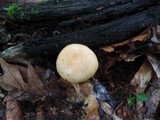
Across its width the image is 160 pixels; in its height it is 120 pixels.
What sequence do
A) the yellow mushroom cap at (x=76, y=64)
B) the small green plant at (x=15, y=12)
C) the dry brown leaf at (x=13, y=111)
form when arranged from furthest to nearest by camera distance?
the small green plant at (x=15, y=12)
the dry brown leaf at (x=13, y=111)
the yellow mushroom cap at (x=76, y=64)

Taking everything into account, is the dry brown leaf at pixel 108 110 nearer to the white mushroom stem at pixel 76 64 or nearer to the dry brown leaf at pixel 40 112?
the white mushroom stem at pixel 76 64

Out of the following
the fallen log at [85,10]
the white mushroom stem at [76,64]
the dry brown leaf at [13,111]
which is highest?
the fallen log at [85,10]

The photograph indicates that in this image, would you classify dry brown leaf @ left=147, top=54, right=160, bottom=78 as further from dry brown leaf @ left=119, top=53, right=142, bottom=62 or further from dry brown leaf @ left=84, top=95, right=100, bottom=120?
dry brown leaf @ left=84, top=95, right=100, bottom=120

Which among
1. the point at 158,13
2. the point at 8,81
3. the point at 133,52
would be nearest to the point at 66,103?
the point at 8,81

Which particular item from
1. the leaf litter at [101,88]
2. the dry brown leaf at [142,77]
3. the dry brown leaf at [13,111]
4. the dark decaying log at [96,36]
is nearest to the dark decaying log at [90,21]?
the dark decaying log at [96,36]

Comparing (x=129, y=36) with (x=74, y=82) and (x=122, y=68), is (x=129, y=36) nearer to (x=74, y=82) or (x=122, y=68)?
(x=122, y=68)

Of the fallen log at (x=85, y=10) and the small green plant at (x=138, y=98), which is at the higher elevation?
the fallen log at (x=85, y=10)

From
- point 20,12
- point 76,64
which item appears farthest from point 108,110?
point 20,12

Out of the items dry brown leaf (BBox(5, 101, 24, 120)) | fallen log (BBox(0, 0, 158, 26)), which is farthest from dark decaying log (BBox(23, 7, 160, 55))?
dry brown leaf (BBox(5, 101, 24, 120))
